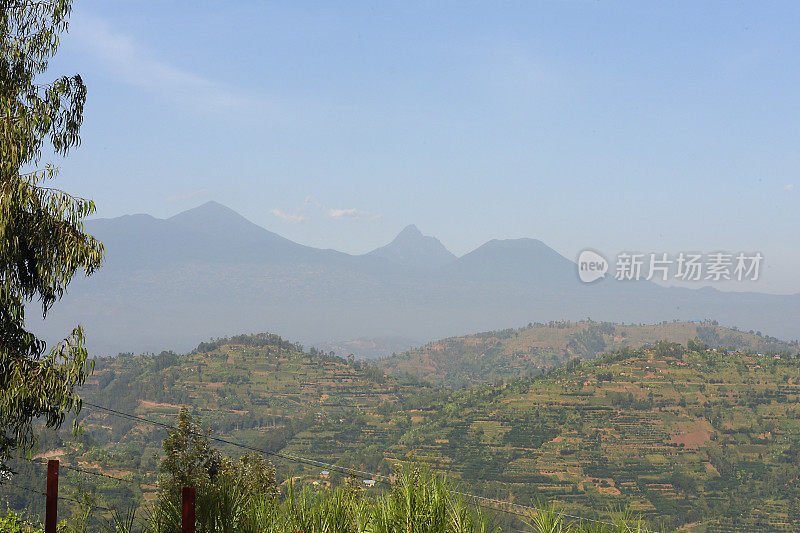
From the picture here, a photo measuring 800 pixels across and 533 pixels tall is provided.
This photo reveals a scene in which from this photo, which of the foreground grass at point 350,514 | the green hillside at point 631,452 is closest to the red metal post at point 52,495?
the foreground grass at point 350,514

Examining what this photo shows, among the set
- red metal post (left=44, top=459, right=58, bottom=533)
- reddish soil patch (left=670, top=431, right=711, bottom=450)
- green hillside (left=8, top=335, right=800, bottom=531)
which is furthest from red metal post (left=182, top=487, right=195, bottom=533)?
reddish soil patch (left=670, top=431, right=711, bottom=450)

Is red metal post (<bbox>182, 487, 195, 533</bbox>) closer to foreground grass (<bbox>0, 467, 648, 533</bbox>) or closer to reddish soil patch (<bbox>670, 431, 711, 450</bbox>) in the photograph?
foreground grass (<bbox>0, 467, 648, 533</bbox>)

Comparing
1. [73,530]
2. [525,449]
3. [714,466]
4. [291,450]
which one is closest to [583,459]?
[525,449]

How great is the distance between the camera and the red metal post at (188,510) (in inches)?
239

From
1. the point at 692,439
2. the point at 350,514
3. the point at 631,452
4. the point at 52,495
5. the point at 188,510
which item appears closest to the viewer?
the point at 188,510

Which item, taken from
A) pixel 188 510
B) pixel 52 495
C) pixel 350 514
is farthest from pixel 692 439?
pixel 188 510

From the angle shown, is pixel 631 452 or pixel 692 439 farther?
pixel 692 439

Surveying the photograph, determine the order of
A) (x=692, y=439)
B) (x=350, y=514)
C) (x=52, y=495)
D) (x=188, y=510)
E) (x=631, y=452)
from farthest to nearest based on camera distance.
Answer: (x=692, y=439)
(x=631, y=452)
(x=350, y=514)
(x=52, y=495)
(x=188, y=510)

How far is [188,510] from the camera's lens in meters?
6.13

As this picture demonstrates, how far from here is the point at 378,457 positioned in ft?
582

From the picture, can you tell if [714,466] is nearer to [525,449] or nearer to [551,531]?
[525,449]

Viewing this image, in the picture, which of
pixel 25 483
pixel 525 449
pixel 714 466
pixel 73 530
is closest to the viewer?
pixel 73 530

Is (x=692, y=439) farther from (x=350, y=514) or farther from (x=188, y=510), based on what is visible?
(x=188, y=510)

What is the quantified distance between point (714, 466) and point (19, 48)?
16966 centimetres
